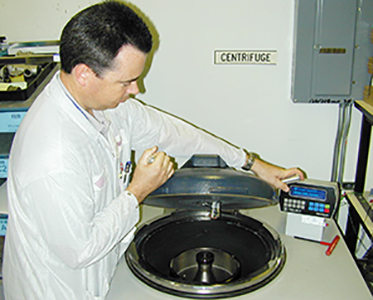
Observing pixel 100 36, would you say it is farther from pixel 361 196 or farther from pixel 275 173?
pixel 361 196

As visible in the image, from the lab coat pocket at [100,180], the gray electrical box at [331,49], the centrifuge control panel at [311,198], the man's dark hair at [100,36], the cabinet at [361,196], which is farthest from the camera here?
the cabinet at [361,196]

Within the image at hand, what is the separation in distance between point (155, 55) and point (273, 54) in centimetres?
51

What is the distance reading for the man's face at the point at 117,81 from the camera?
0.90 m

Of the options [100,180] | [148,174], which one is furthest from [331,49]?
[100,180]

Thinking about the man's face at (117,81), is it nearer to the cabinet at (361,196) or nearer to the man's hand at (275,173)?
the man's hand at (275,173)

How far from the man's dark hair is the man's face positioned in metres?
Answer: 0.02

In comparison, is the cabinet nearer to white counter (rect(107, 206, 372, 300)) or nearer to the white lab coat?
white counter (rect(107, 206, 372, 300))

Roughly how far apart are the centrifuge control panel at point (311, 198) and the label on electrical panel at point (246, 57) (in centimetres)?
62

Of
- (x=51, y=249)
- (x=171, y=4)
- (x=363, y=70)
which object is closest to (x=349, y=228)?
(x=363, y=70)

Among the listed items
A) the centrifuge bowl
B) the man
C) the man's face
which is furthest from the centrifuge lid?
the man's face

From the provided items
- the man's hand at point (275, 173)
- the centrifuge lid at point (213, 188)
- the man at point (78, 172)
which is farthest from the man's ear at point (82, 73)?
the man's hand at point (275, 173)

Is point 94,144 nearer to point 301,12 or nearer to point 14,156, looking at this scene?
point 14,156

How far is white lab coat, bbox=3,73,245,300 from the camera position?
2.88 ft

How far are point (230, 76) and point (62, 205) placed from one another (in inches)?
41.5
